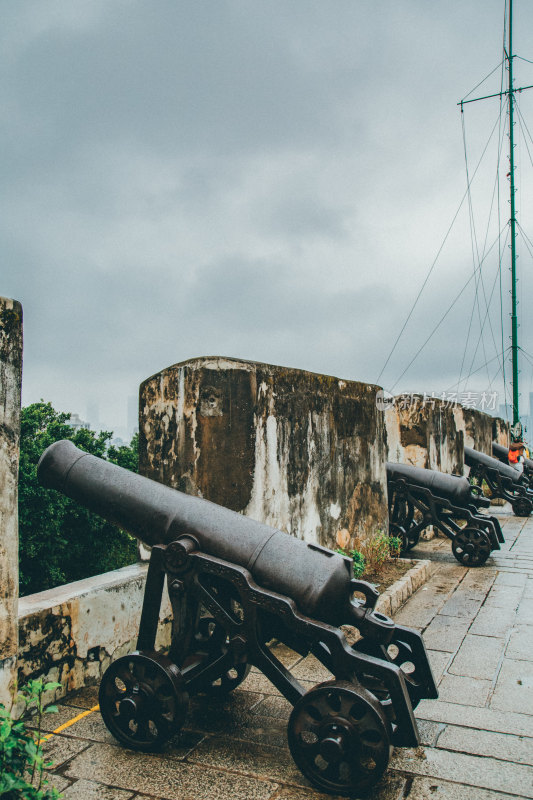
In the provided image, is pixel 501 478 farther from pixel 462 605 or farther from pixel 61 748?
pixel 61 748

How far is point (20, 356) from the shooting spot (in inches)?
101

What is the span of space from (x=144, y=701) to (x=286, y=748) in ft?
1.98

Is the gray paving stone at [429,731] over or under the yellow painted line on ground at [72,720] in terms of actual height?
under

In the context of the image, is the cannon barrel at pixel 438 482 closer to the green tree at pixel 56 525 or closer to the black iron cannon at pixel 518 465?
the black iron cannon at pixel 518 465

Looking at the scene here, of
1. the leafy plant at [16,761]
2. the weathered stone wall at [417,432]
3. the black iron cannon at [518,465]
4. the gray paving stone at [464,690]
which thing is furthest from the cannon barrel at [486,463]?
the leafy plant at [16,761]

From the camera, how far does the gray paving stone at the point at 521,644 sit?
3.68m

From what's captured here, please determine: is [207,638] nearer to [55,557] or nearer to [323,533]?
[323,533]

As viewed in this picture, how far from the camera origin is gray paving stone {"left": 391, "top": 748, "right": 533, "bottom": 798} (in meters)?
2.28

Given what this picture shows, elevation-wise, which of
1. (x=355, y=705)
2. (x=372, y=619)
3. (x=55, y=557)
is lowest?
(x=55, y=557)

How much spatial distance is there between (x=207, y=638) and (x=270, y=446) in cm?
139

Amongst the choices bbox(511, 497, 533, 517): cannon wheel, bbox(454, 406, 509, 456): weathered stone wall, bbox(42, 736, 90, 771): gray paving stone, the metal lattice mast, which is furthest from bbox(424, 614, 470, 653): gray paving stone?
the metal lattice mast

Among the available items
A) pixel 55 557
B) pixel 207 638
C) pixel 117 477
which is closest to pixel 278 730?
pixel 207 638

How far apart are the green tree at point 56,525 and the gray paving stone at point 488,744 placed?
1072 cm

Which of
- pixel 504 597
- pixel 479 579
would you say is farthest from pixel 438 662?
pixel 479 579
